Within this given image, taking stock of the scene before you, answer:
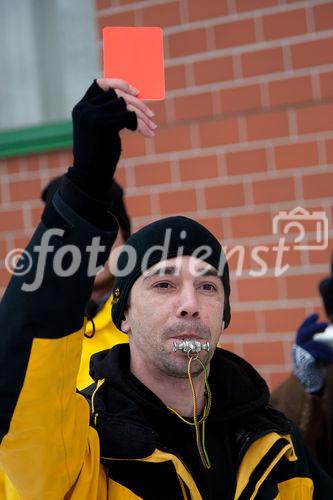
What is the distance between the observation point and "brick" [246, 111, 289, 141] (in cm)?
420

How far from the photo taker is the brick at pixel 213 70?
4.29 m

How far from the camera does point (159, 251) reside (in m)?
2.16

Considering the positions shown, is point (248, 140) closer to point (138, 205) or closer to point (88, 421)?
point (138, 205)

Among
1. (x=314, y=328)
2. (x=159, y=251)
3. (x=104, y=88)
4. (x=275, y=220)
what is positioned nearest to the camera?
(x=104, y=88)

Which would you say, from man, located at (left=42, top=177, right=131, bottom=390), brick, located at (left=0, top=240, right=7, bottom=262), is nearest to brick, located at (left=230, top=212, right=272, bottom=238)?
man, located at (left=42, top=177, right=131, bottom=390)

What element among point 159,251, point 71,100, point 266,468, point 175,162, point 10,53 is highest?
point 10,53

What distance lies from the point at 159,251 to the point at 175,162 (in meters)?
2.30

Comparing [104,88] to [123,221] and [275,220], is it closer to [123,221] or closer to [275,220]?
[123,221]

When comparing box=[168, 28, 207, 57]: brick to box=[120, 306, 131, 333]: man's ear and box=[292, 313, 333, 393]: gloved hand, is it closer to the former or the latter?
box=[292, 313, 333, 393]: gloved hand

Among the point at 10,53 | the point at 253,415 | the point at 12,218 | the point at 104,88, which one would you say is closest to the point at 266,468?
the point at 253,415

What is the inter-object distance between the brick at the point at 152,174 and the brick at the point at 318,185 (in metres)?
0.80

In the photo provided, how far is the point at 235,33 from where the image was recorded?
4270mm

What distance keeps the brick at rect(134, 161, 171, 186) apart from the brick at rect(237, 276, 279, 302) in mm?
748

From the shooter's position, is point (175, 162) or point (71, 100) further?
point (71, 100)
